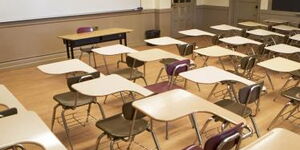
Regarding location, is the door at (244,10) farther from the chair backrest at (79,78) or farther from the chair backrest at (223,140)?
the chair backrest at (223,140)

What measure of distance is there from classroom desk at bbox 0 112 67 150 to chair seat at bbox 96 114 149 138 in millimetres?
631

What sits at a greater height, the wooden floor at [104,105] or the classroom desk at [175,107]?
the classroom desk at [175,107]

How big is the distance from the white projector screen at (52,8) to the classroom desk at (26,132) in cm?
416

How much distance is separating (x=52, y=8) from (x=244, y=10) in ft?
16.5

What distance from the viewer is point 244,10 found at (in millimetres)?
8219

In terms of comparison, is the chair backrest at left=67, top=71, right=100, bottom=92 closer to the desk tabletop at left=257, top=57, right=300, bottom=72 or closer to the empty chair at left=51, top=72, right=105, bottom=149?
the empty chair at left=51, top=72, right=105, bottom=149

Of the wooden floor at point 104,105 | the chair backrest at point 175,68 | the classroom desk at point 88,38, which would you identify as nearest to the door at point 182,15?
the wooden floor at point 104,105

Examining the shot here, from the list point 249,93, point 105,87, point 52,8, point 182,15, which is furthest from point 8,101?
point 182,15

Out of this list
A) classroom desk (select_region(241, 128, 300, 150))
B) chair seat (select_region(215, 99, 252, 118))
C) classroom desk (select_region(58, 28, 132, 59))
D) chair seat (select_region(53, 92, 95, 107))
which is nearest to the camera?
classroom desk (select_region(241, 128, 300, 150))

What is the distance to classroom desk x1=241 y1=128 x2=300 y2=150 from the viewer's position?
1.77 meters

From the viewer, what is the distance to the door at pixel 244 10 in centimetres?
792

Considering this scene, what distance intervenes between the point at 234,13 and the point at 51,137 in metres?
7.49

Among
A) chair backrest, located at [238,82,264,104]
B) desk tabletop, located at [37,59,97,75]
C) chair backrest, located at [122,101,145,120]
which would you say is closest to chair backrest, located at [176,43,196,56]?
desk tabletop, located at [37,59,97,75]

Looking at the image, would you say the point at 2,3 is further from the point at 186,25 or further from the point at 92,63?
the point at 186,25
